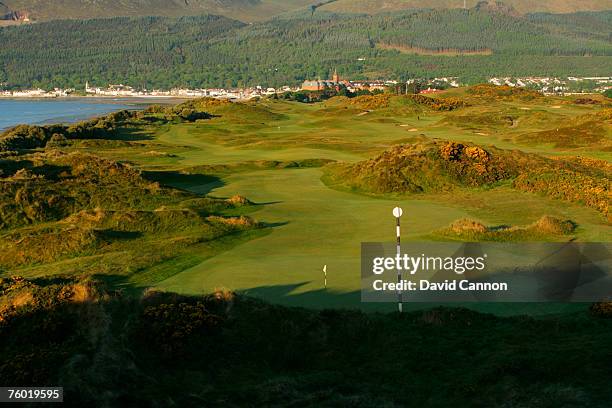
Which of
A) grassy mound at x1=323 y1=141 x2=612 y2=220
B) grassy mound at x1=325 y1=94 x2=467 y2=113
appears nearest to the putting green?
grassy mound at x1=323 y1=141 x2=612 y2=220

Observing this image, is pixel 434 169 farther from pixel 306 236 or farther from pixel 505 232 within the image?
pixel 306 236

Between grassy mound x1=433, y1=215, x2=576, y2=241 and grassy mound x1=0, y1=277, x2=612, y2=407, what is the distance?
11.7 m

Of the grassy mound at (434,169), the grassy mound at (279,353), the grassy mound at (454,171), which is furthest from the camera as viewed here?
the grassy mound at (434,169)

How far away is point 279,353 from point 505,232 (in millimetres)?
16307

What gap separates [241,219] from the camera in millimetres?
32906

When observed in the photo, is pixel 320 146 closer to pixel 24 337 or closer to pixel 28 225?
pixel 28 225

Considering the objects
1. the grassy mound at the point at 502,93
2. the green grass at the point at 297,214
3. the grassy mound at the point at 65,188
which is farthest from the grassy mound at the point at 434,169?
the grassy mound at the point at 502,93

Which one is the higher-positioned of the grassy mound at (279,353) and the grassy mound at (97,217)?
the grassy mound at (279,353)

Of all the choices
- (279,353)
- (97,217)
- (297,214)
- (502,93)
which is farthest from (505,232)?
(502,93)

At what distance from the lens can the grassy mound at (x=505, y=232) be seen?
97.0 feet

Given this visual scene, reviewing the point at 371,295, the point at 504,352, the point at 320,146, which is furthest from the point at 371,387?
the point at 320,146

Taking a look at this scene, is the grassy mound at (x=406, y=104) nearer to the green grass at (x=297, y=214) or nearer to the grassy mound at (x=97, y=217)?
the green grass at (x=297, y=214)

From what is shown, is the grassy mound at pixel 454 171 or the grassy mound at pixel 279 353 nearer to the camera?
the grassy mound at pixel 279 353

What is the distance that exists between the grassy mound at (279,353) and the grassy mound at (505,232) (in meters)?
11.7
